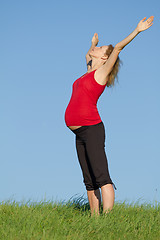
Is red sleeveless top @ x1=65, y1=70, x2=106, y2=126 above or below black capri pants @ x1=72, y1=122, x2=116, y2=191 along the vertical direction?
above

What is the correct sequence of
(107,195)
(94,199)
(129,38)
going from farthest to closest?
1. (94,199)
2. (107,195)
3. (129,38)

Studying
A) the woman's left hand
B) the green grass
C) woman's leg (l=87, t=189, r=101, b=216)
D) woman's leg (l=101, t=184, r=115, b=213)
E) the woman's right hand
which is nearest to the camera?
the green grass

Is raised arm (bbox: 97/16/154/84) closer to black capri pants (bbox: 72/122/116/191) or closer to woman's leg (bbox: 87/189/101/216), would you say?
black capri pants (bbox: 72/122/116/191)

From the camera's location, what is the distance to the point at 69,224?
171 inches

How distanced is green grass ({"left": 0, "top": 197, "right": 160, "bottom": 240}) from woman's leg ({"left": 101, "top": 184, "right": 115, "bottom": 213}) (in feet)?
0.41

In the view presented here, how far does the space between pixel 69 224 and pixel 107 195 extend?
0.70 metres

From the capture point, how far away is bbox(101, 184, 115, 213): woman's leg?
463 centimetres

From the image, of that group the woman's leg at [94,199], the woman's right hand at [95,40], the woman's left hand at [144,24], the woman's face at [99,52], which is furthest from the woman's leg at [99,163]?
the woman's right hand at [95,40]

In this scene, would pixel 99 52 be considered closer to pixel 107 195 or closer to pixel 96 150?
pixel 96 150

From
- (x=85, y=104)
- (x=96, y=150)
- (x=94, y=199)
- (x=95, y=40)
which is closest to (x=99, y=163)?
(x=96, y=150)

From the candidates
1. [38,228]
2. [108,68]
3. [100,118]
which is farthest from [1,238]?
[108,68]

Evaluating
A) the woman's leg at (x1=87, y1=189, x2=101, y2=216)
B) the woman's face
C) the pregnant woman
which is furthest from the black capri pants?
the woman's face

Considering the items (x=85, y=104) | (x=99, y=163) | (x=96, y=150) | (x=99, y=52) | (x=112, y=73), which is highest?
(x=99, y=52)

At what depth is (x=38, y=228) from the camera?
4.09 m
